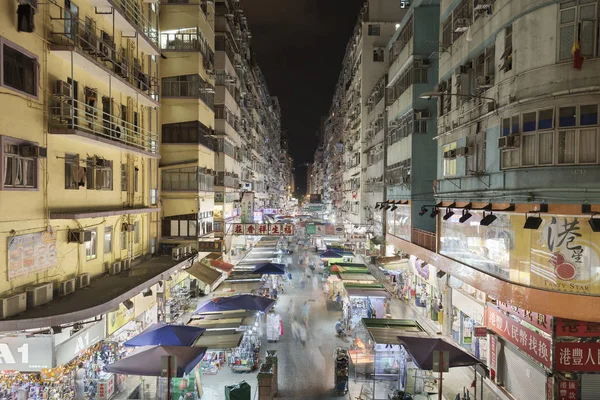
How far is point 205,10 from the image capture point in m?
27.5

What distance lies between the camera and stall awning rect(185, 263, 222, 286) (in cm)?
2336

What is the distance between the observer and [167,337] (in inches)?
564

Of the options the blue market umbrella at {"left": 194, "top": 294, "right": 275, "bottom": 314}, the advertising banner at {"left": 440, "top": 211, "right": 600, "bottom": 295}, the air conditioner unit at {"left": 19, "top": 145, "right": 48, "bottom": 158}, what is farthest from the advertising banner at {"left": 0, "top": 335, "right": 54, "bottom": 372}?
the advertising banner at {"left": 440, "top": 211, "right": 600, "bottom": 295}

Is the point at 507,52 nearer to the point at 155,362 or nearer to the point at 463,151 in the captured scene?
the point at 463,151

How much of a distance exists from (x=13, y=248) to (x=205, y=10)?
21.1 meters

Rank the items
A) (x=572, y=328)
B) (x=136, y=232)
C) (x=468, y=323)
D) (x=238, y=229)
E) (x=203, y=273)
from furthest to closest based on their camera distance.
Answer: (x=238, y=229)
(x=203, y=273)
(x=136, y=232)
(x=468, y=323)
(x=572, y=328)

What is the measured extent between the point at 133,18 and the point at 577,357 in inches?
864

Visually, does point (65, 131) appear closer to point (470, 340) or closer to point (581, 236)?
point (581, 236)

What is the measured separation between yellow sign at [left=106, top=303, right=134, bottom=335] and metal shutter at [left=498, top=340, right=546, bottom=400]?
1477 centimetres

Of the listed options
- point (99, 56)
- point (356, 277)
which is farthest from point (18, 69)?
point (356, 277)

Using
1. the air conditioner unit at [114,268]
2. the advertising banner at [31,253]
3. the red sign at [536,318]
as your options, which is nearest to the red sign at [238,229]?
the air conditioner unit at [114,268]

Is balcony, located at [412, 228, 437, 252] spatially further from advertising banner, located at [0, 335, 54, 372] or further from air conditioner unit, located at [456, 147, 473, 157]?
advertising banner, located at [0, 335, 54, 372]

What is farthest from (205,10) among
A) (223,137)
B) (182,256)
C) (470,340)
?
(470,340)

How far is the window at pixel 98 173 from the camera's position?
52.6ft
